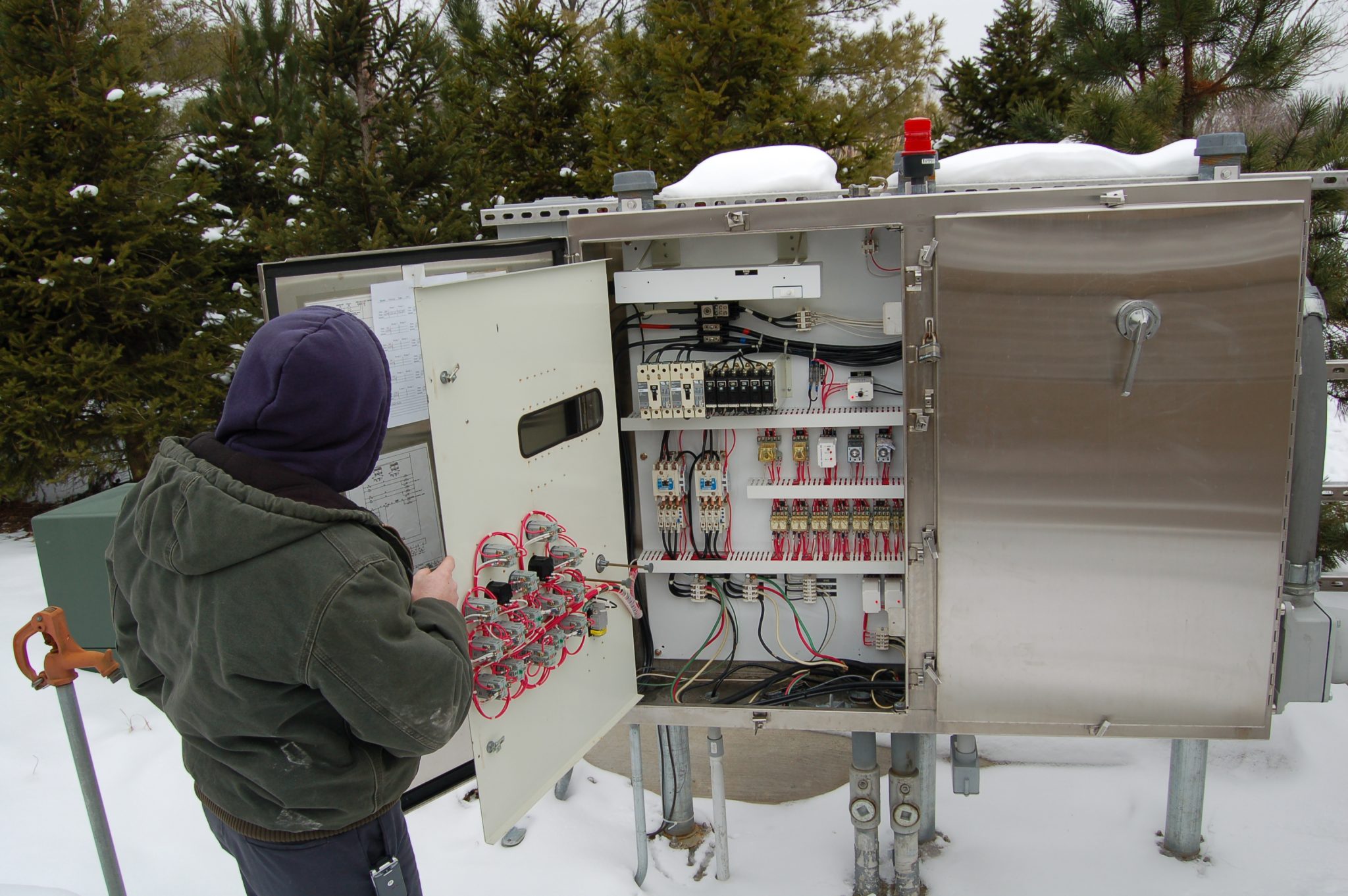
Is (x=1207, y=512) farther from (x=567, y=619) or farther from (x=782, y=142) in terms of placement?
(x=782, y=142)

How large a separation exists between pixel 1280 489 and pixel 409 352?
6.85ft

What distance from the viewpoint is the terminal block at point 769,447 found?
9.09 ft

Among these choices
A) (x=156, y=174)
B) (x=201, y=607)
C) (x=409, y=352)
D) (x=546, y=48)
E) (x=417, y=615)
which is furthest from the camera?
(x=546, y=48)

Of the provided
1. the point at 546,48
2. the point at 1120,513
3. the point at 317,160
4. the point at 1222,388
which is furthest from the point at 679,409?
the point at 546,48

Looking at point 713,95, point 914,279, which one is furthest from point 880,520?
point 713,95

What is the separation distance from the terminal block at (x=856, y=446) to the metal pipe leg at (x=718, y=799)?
36.2 inches

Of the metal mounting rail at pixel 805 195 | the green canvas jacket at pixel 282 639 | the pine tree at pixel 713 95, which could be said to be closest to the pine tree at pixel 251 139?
the pine tree at pixel 713 95

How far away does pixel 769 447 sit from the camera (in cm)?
277

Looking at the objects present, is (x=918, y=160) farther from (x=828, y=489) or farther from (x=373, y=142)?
(x=373, y=142)

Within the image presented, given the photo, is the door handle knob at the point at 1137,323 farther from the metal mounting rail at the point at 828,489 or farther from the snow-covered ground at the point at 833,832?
the snow-covered ground at the point at 833,832

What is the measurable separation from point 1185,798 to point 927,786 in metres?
0.79

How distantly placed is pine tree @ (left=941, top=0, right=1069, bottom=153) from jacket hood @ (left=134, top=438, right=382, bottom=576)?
265 inches

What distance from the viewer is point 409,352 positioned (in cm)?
226

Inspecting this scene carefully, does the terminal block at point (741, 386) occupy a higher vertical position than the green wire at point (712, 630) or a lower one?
higher
